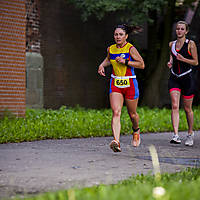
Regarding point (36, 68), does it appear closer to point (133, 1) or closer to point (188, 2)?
point (133, 1)

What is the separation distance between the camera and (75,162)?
582 cm

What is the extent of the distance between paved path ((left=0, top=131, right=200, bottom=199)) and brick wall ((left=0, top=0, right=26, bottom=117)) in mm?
2804

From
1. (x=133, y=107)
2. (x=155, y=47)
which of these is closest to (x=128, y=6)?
(x=155, y=47)

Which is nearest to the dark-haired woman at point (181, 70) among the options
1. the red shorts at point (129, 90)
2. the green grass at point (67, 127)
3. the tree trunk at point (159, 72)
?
the red shorts at point (129, 90)

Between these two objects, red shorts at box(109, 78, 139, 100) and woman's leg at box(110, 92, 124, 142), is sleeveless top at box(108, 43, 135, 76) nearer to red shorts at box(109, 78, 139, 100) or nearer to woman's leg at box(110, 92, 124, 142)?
red shorts at box(109, 78, 139, 100)

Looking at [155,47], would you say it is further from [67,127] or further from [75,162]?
[75,162]

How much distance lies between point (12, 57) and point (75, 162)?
573 centimetres

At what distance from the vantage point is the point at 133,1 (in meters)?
15.1

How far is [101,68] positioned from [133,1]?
8.31 m

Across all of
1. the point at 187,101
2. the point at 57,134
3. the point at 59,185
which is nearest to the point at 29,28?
the point at 57,134

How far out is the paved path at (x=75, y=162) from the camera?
14.9ft

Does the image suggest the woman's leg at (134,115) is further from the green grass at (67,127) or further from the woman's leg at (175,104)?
the green grass at (67,127)

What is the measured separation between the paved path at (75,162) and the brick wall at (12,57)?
2.80m

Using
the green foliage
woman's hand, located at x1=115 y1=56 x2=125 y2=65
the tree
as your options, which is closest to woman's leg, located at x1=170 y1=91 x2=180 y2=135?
woman's hand, located at x1=115 y1=56 x2=125 y2=65
